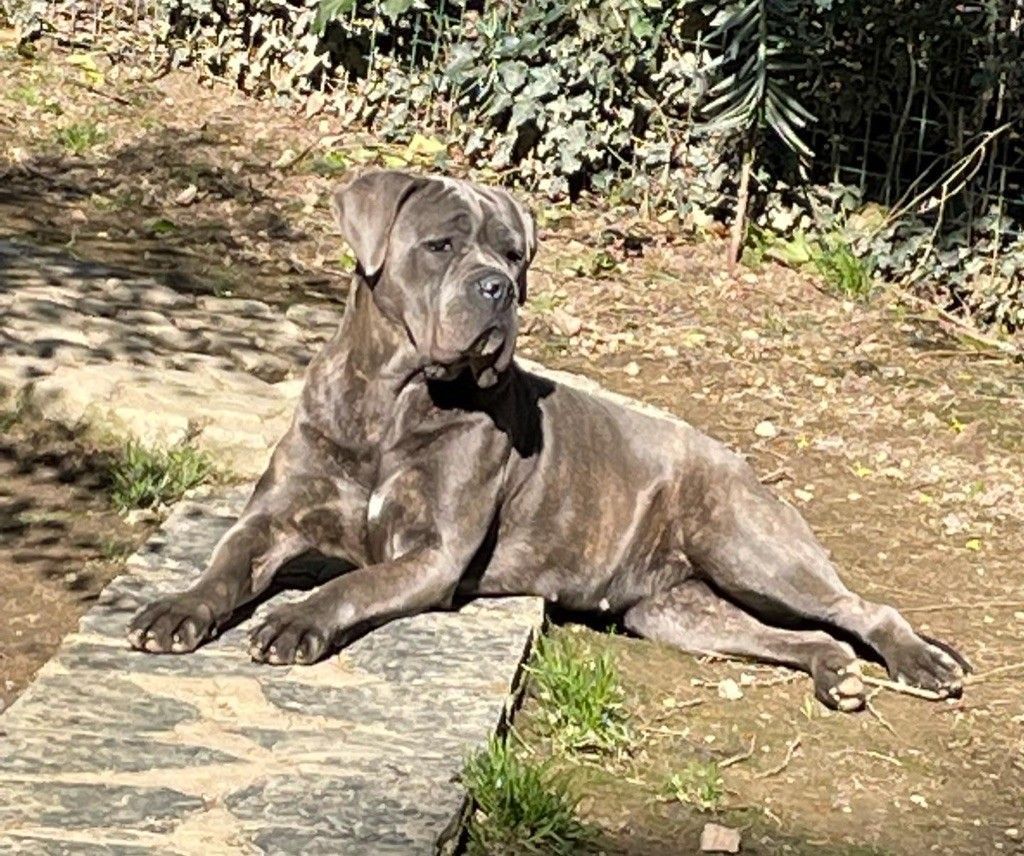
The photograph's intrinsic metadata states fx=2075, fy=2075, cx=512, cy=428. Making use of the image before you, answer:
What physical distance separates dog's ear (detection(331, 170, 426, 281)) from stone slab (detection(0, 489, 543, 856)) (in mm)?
928

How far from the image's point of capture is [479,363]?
5.37m

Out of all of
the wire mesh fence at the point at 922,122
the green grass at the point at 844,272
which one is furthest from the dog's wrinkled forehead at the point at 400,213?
the wire mesh fence at the point at 922,122

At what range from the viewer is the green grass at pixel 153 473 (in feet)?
20.4

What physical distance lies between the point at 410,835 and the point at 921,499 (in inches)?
146

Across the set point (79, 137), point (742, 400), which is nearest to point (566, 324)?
point (742, 400)

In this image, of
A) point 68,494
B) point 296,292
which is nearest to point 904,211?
point 296,292

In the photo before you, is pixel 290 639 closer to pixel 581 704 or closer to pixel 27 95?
pixel 581 704

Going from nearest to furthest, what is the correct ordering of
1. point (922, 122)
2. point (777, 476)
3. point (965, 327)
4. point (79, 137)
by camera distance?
point (777, 476) < point (965, 327) < point (922, 122) < point (79, 137)

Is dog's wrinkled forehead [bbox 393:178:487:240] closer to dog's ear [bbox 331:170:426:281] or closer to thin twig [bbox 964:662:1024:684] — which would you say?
dog's ear [bbox 331:170:426:281]

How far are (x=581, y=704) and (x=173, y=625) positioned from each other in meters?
1.02

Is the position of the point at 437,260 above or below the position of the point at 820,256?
above

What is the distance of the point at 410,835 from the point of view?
425cm

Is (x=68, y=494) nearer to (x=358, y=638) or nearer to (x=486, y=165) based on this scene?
(x=358, y=638)

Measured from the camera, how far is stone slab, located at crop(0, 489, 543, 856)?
164 inches
